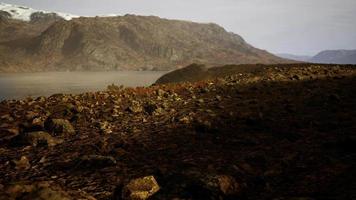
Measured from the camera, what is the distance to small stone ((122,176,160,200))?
16.3 feet

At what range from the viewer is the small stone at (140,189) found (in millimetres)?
4977

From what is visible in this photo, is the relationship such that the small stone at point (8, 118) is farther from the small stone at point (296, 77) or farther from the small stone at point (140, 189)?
the small stone at point (296, 77)

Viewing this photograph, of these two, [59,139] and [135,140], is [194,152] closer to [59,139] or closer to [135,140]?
[135,140]

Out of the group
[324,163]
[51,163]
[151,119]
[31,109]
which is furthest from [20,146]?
[324,163]

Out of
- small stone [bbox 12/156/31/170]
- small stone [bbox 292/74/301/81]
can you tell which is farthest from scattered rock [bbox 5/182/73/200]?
small stone [bbox 292/74/301/81]

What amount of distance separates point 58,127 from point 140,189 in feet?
16.5

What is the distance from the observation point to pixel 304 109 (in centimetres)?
1088

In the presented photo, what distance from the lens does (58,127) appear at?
942cm

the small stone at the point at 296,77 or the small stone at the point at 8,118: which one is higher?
the small stone at the point at 296,77

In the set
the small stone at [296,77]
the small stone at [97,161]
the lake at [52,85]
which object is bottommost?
the lake at [52,85]

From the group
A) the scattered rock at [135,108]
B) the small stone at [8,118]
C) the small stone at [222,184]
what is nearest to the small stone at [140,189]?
the small stone at [222,184]

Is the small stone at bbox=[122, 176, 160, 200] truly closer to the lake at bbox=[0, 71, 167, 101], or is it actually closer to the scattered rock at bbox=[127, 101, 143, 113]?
the scattered rock at bbox=[127, 101, 143, 113]

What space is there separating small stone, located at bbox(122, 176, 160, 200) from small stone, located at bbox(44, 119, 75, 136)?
4.56 m

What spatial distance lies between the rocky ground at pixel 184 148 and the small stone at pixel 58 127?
0.08 ft
